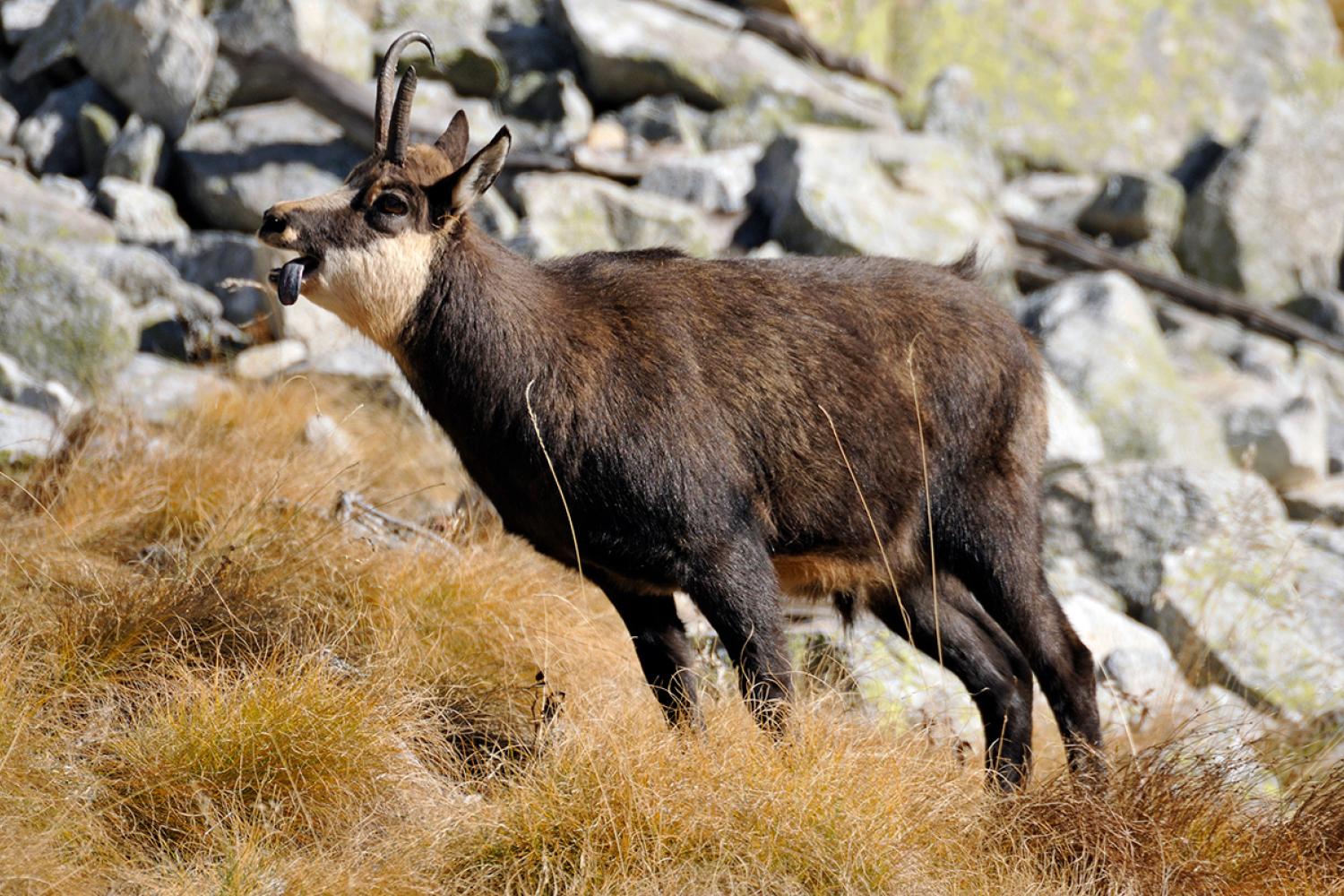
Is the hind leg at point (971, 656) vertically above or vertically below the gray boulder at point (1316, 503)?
above

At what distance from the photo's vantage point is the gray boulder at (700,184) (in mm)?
11695

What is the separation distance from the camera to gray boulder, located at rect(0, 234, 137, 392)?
321 inches

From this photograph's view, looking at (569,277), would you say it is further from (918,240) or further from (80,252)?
(918,240)

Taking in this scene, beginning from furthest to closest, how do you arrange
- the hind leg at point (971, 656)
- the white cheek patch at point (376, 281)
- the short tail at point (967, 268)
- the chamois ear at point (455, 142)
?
the short tail at point (967, 268)
the hind leg at point (971, 656)
the chamois ear at point (455, 142)
the white cheek patch at point (376, 281)

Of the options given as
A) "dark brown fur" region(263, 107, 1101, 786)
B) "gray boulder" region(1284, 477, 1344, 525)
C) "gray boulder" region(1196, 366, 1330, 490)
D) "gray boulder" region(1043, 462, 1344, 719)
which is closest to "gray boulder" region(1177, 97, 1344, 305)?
"gray boulder" region(1196, 366, 1330, 490)

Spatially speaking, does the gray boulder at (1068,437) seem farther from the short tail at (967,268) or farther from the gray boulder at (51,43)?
the gray boulder at (51,43)

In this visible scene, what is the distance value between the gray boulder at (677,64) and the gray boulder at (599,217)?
97.4 inches

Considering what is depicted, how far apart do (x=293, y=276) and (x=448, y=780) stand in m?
1.74

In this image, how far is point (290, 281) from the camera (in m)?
4.67

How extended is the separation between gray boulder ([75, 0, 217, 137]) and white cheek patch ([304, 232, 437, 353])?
23.8ft

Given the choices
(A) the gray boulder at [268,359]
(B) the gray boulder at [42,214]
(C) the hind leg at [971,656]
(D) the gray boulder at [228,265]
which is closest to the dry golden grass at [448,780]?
(C) the hind leg at [971,656]

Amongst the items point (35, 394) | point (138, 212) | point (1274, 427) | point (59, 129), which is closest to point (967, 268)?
point (35, 394)

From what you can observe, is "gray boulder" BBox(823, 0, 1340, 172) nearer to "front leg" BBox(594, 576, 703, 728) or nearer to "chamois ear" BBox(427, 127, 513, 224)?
"chamois ear" BBox(427, 127, 513, 224)

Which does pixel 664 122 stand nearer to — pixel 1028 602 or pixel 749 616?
pixel 1028 602
